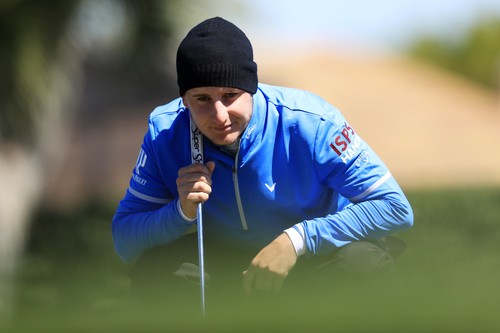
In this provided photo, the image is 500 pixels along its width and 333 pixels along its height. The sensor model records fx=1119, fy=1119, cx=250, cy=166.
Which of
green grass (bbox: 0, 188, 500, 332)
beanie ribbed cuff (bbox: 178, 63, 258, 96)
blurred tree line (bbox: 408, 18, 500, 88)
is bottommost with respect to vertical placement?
green grass (bbox: 0, 188, 500, 332)

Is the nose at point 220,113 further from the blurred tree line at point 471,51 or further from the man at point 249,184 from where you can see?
the blurred tree line at point 471,51

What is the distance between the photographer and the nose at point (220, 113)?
4809 mm

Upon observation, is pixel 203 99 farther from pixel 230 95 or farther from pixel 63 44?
pixel 63 44

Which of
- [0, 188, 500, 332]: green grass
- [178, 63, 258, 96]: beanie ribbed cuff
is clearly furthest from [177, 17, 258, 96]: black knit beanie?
[0, 188, 500, 332]: green grass

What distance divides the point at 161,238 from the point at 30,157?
10.8m

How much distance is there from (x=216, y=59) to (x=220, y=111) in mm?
228

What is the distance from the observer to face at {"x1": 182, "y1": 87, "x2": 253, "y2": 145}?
484cm

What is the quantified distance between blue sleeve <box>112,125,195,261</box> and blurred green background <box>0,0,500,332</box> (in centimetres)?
36

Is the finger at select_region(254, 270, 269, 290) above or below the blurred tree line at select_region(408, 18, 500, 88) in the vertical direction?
below

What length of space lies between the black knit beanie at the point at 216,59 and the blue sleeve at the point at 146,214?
43 centimetres

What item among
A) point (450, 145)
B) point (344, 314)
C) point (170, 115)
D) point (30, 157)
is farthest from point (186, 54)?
point (450, 145)

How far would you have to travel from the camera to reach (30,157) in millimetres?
15531

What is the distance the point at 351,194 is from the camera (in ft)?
16.4

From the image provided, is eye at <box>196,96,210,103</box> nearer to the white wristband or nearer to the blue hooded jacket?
the blue hooded jacket
